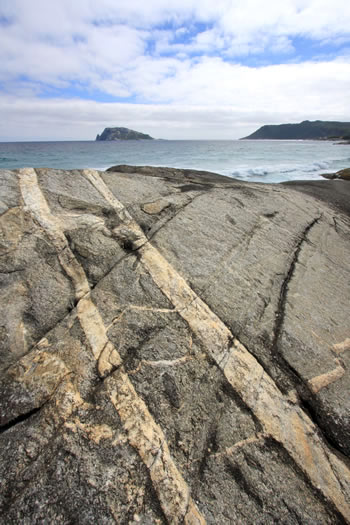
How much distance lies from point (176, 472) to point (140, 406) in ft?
2.06

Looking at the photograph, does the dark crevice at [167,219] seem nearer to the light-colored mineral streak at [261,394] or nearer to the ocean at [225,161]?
the light-colored mineral streak at [261,394]

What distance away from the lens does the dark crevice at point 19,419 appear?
236 cm

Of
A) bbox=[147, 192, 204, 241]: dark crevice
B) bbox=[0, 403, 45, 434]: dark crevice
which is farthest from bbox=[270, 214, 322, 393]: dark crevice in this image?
bbox=[0, 403, 45, 434]: dark crevice

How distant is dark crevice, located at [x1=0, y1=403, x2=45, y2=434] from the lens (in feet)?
7.75

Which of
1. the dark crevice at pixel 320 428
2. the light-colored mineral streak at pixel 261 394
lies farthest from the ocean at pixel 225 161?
the dark crevice at pixel 320 428

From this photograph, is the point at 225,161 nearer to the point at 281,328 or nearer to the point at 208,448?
the point at 281,328

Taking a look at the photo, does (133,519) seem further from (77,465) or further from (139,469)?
(77,465)

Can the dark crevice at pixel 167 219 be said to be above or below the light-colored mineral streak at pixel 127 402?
above

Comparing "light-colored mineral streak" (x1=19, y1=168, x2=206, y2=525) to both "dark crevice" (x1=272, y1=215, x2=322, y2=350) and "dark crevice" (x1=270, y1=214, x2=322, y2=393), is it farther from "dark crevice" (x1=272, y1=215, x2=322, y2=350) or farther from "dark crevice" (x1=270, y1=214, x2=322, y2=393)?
"dark crevice" (x1=272, y1=215, x2=322, y2=350)

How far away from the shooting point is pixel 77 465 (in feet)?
7.17

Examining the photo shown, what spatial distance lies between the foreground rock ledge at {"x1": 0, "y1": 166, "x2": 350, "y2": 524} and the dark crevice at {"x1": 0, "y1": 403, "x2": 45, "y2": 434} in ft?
0.03

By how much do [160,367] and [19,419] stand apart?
1.42 m

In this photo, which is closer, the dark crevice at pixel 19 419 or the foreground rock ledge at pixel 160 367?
the foreground rock ledge at pixel 160 367

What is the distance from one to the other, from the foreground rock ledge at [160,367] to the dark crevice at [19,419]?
0.03 ft
